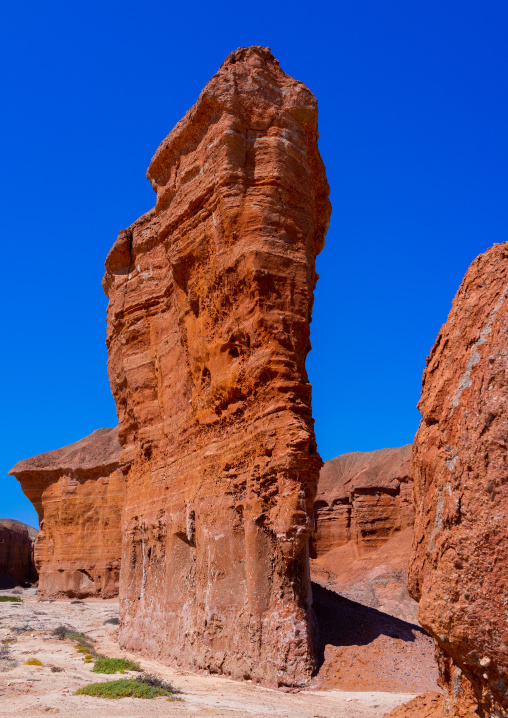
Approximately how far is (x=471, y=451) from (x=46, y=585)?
27407 mm

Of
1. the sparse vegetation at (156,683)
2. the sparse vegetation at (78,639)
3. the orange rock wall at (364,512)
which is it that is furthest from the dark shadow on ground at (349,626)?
the orange rock wall at (364,512)

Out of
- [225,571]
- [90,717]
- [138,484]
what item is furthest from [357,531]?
[90,717]

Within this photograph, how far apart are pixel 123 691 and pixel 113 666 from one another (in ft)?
8.02

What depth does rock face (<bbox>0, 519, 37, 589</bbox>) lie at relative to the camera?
41.4 meters

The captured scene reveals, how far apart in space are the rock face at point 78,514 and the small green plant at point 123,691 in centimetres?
1830

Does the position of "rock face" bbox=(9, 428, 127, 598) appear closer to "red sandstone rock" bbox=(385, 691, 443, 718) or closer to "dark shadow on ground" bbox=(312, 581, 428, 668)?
"dark shadow on ground" bbox=(312, 581, 428, 668)

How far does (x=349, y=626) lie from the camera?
942cm

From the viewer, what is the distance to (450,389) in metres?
3.81

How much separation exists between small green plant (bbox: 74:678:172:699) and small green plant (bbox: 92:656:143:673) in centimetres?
185

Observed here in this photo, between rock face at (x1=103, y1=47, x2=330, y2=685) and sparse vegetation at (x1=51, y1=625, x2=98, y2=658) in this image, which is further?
sparse vegetation at (x1=51, y1=625, x2=98, y2=658)

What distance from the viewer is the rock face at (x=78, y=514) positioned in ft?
85.3

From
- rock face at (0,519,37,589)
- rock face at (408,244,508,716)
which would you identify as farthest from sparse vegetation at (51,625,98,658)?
rock face at (0,519,37,589)

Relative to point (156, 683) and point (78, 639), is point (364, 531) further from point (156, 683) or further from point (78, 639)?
point (156, 683)

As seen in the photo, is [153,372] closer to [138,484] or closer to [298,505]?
[138,484]
